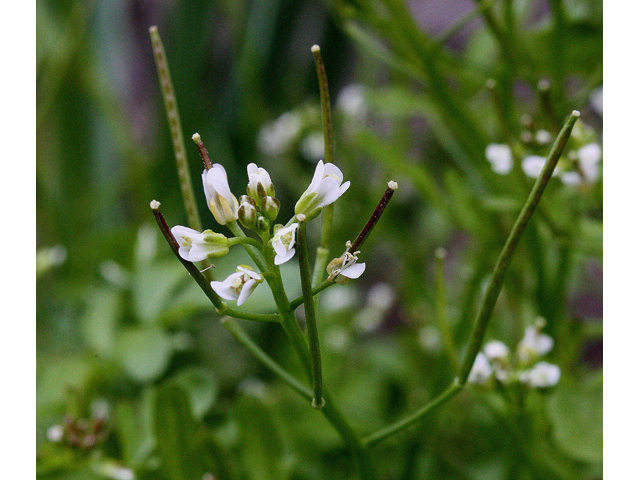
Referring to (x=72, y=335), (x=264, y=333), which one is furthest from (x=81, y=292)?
(x=264, y=333)

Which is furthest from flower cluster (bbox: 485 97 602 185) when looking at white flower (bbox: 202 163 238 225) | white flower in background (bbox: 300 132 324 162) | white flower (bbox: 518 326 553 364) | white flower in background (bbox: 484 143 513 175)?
white flower in background (bbox: 300 132 324 162)

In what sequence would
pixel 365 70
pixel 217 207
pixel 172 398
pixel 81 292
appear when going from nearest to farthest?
pixel 217 207 → pixel 172 398 → pixel 81 292 → pixel 365 70

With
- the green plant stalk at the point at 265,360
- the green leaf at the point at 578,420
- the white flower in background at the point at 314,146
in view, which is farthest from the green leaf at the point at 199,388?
the white flower in background at the point at 314,146

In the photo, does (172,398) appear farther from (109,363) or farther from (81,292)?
(81,292)

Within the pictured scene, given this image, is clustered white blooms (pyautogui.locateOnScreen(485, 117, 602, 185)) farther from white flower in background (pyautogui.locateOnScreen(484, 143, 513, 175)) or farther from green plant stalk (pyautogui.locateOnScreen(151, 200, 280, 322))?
green plant stalk (pyautogui.locateOnScreen(151, 200, 280, 322))

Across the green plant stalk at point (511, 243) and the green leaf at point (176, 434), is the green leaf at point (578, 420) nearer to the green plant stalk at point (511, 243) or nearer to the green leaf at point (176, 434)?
the green plant stalk at point (511, 243)

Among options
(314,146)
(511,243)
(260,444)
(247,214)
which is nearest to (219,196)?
(247,214)
